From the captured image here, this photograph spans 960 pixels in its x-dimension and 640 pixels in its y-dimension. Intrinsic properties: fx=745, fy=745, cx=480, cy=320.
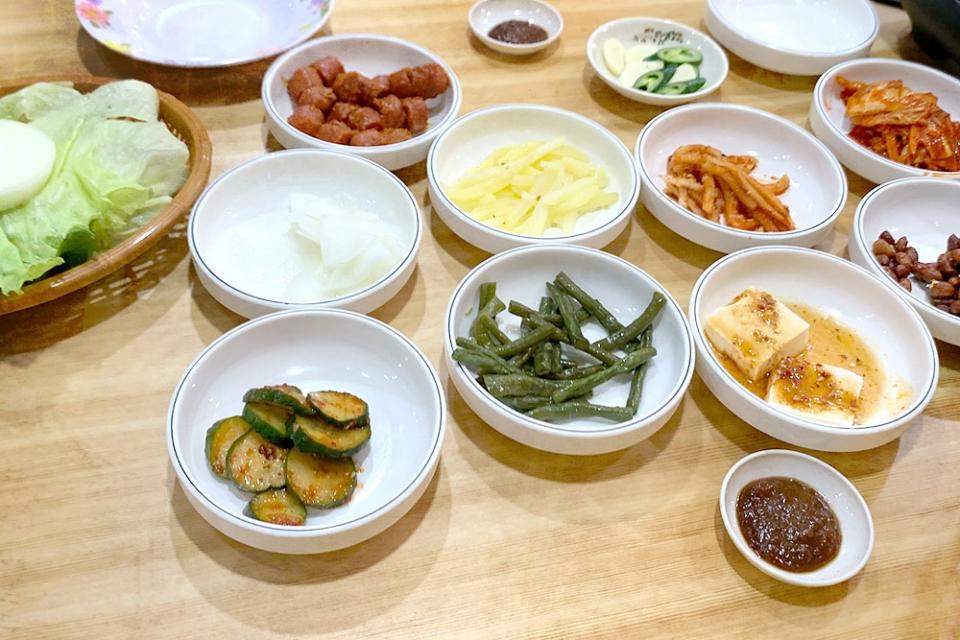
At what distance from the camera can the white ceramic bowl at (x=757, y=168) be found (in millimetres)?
2510

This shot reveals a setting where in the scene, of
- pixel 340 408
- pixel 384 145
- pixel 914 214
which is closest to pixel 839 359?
pixel 914 214

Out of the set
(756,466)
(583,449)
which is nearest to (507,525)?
(583,449)

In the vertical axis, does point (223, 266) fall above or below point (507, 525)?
above

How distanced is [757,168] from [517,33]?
1.22m

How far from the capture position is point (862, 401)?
217 centimetres

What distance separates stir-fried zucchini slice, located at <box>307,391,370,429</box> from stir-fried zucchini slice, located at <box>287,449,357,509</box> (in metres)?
0.10

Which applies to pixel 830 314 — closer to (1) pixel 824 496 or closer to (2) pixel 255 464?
(1) pixel 824 496

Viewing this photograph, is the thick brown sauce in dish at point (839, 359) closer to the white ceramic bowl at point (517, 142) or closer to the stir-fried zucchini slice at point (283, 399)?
the white ceramic bowl at point (517, 142)

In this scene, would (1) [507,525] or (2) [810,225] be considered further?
(2) [810,225]

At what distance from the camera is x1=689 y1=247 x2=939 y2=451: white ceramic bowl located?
1.98 meters

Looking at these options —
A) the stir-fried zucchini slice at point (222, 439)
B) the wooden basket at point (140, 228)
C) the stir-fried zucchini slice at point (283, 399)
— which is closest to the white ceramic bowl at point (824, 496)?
the stir-fried zucchini slice at point (283, 399)

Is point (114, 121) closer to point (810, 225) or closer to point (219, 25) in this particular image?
point (219, 25)

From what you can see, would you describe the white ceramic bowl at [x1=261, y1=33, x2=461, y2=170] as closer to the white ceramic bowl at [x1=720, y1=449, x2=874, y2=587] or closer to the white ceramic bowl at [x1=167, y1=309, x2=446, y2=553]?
the white ceramic bowl at [x1=167, y1=309, x2=446, y2=553]

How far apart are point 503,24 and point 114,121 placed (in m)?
1.81
